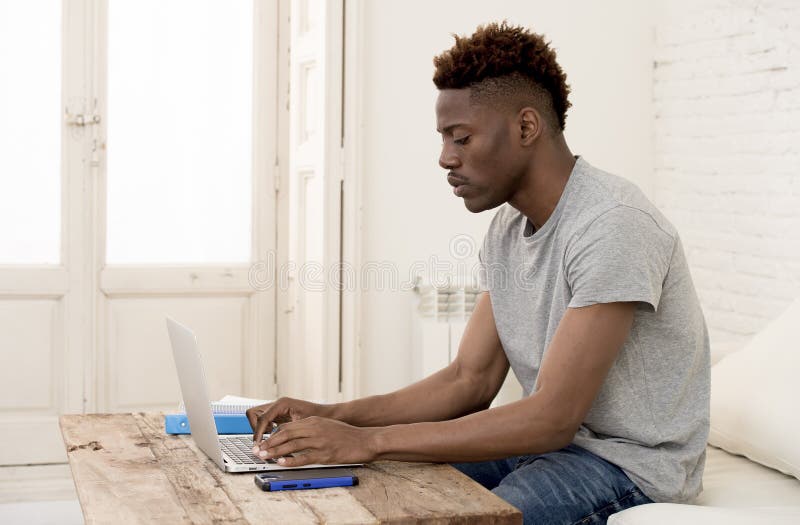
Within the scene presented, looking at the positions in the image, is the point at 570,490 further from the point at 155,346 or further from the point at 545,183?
the point at 155,346

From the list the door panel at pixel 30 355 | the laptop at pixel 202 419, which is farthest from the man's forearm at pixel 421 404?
the door panel at pixel 30 355

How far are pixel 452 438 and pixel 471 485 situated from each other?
0.47 ft

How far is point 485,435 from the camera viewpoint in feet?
5.20

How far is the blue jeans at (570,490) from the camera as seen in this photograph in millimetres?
1598

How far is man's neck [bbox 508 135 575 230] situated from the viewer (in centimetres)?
181

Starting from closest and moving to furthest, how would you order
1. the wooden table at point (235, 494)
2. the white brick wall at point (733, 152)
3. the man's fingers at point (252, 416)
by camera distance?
1. the wooden table at point (235, 494)
2. the man's fingers at point (252, 416)
3. the white brick wall at point (733, 152)

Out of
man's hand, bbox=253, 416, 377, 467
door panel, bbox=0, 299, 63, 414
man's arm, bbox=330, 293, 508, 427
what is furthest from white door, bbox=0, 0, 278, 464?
man's hand, bbox=253, 416, 377, 467

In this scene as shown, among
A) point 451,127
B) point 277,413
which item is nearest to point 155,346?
point 277,413

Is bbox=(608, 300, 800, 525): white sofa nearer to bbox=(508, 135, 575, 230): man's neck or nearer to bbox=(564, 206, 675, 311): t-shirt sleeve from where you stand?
bbox=(564, 206, 675, 311): t-shirt sleeve

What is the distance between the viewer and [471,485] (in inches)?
56.4

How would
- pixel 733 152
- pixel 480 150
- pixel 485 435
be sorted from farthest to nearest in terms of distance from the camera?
pixel 733 152 < pixel 480 150 < pixel 485 435

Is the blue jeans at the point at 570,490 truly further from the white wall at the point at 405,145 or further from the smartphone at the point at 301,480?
the white wall at the point at 405,145

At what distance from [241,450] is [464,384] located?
21.2 inches

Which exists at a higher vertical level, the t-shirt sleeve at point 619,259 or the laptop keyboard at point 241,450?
the t-shirt sleeve at point 619,259
